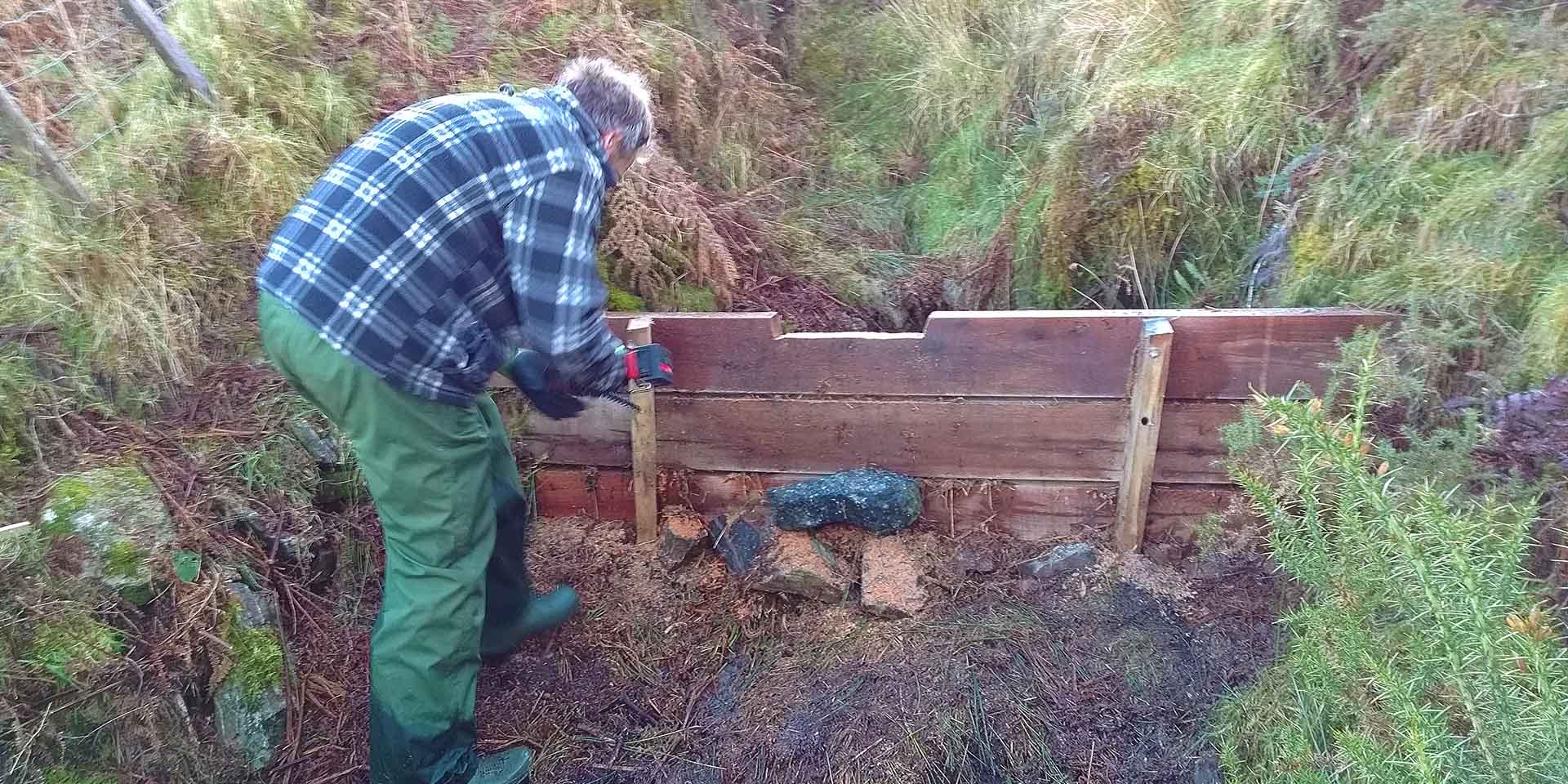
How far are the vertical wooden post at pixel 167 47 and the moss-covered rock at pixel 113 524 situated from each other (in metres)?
1.45

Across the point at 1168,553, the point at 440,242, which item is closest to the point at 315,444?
the point at 440,242

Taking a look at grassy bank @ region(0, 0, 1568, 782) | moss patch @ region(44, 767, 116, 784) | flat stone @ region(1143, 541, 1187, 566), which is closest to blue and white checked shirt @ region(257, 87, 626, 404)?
grassy bank @ region(0, 0, 1568, 782)

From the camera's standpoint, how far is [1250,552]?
9.80ft

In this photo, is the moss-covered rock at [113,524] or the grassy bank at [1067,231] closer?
the grassy bank at [1067,231]

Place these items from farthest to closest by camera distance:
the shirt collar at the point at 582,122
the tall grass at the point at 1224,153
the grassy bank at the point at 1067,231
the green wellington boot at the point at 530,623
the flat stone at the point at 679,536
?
the flat stone at the point at 679,536, the green wellington boot at the point at 530,623, the tall grass at the point at 1224,153, the shirt collar at the point at 582,122, the grassy bank at the point at 1067,231

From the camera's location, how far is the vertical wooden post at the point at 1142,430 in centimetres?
301

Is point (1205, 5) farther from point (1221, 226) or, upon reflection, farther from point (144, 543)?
point (144, 543)

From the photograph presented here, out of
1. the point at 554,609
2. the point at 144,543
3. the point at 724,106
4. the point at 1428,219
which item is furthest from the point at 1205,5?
the point at 144,543

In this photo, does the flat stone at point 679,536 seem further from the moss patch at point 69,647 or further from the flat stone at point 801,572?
the moss patch at point 69,647

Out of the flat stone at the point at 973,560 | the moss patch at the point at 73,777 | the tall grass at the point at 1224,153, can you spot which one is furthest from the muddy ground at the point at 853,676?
the tall grass at the point at 1224,153

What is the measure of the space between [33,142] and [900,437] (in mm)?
2811

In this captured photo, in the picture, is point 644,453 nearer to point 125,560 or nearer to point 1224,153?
point 125,560

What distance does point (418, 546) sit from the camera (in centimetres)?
261

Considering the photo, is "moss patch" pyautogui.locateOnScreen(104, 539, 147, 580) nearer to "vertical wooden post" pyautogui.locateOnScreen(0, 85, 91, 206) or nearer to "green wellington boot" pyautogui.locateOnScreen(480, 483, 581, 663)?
"green wellington boot" pyautogui.locateOnScreen(480, 483, 581, 663)
